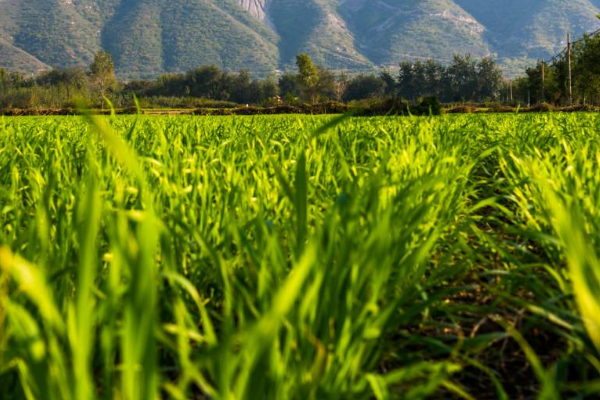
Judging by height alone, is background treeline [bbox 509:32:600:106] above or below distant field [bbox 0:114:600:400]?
above

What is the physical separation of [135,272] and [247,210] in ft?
3.95

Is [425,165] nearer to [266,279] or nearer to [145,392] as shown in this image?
[266,279]

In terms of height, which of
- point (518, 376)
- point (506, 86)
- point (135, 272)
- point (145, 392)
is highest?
point (506, 86)

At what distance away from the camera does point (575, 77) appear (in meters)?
58.7

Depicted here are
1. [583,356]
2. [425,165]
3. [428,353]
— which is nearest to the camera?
[583,356]

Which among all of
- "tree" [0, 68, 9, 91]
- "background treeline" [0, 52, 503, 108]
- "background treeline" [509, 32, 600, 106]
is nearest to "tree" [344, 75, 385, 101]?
"background treeline" [0, 52, 503, 108]

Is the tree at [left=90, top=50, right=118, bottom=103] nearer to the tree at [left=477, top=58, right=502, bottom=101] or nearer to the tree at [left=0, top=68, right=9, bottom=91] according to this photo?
the tree at [left=0, top=68, right=9, bottom=91]

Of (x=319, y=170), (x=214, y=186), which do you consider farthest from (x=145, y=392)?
(x=319, y=170)

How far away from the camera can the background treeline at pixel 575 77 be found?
161ft

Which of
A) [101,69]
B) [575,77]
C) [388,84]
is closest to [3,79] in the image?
[101,69]

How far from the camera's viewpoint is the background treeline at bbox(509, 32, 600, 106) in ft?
161

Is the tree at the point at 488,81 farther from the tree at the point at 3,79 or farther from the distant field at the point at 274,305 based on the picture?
the distant field at the point at 274,305

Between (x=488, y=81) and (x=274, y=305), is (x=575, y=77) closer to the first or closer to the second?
(x=488, y=81)

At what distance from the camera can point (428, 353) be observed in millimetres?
1306
